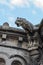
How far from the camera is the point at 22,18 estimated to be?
2034 cm

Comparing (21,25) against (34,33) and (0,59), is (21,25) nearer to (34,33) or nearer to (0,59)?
(34,33)

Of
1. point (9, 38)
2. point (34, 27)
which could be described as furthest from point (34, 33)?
point (9, 38)

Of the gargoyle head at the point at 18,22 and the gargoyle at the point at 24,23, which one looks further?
the gargoyle head at the point at 18,22

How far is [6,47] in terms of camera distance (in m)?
20.4

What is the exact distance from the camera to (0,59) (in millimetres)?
20281

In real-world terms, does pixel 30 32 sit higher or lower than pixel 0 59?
higher

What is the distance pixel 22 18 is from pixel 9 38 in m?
1.35

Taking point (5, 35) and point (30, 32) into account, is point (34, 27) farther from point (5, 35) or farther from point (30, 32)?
point (5, 35)

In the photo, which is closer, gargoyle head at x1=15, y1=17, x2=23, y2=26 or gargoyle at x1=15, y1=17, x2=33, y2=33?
gargoyle at x1=15, y1=17, x2=33, y2=33

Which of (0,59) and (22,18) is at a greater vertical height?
(22,18)

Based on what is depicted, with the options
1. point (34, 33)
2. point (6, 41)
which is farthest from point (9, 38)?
point (34, 33)

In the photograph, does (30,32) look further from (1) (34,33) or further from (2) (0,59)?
(2) (0,59)

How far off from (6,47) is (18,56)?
2.70 ft

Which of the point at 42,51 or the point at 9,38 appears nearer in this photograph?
the point at 42,51
